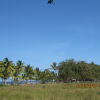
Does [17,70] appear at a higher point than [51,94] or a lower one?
higher

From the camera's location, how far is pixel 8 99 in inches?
877

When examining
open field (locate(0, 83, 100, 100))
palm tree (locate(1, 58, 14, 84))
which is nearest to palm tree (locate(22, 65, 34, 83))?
palm tree (locate(1, 58, 14, 84))

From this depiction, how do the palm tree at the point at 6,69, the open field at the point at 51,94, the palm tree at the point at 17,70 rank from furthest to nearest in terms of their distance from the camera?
the palm tree at the point at 17,70, the palm tree at the point at 6,69, the open field at the point at 51,94

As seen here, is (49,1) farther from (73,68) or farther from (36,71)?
(36,71)

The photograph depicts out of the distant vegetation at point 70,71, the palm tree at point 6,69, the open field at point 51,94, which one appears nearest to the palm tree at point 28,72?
the distant vegetation at point 70,71

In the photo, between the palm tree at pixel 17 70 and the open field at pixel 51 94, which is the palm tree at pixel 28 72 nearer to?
the palm tree at pixel 17 70

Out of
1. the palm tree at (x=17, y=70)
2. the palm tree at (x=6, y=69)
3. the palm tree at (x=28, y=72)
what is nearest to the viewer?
the palm tree at (x=6, y=69)

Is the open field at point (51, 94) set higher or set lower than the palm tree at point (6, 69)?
lower

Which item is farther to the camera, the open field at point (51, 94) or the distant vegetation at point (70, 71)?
the distant vegetation at point (70, 71)

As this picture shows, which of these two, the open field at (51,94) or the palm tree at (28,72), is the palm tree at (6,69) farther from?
the open field at (51,94)

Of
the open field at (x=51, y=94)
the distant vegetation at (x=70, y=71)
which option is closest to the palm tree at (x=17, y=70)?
the distant vegetation at (x=70, y=71)

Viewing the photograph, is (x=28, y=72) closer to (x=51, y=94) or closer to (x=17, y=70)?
(x=17, y=70)

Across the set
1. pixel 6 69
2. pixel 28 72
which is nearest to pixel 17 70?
pixel 6 69

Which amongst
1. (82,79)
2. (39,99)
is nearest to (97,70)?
(82,79)
